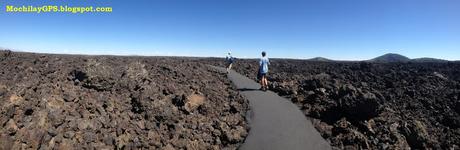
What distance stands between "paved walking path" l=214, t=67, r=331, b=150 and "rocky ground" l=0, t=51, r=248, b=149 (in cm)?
41

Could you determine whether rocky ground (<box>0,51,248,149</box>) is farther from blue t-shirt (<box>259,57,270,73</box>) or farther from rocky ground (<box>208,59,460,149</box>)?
rocky ground (<box>208,59,460,149</box>)

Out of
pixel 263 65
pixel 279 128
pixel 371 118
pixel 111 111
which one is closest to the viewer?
pixel 111 111

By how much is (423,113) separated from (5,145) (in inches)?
686

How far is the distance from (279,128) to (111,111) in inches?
189

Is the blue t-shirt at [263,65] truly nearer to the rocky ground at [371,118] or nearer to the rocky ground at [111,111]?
the rocky ground at [371,118]

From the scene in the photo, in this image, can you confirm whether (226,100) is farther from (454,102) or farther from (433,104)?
(454,102)

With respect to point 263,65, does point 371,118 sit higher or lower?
lower

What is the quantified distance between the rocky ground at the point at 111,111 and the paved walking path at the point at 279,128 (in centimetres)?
41

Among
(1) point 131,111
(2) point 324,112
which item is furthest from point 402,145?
(1) point 131,111

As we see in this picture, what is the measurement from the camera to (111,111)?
1025cm

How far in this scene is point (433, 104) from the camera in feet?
65.5

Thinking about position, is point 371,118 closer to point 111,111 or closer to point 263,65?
point 263,65

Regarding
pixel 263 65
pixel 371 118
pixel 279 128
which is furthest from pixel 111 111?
pixel 371 118

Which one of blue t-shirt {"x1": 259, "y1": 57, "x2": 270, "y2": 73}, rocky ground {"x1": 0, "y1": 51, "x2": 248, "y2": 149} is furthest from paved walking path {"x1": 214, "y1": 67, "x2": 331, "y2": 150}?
blue t-shirt {"x1": 259, "y1": 57, "x2": 270, "y2": 73}
